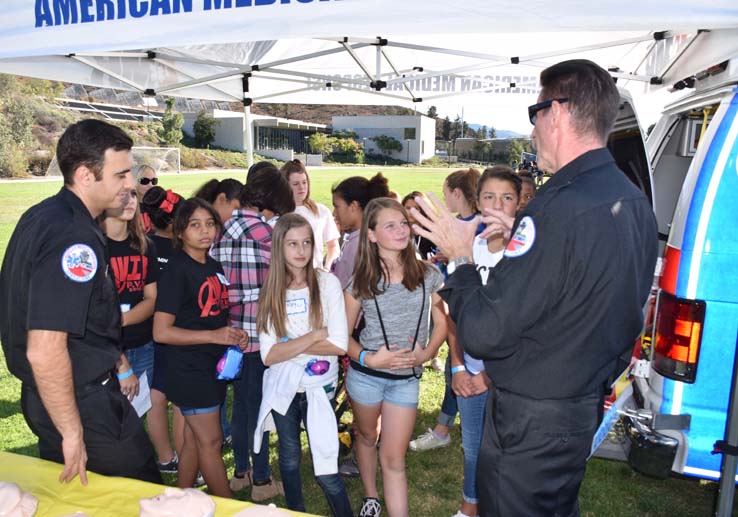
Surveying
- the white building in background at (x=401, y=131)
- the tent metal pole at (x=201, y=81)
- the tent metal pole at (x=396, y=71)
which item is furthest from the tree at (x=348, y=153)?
the tent metal pole at (x=201, y=81)

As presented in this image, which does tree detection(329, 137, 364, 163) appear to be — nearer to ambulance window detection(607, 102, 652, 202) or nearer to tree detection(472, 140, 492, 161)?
tree detection(472, 140, 492, 161)

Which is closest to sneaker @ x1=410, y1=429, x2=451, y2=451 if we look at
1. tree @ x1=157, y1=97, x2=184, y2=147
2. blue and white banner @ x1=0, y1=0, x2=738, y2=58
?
blue and white banner @ x1=0, y1=0, x2=738, y2=58

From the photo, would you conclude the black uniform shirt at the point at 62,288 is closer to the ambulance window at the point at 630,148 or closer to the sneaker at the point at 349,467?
the sneaker at the point at 349,467

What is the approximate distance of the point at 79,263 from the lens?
188 centimetres

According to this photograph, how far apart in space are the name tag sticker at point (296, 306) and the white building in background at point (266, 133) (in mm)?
58376

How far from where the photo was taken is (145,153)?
126 feet

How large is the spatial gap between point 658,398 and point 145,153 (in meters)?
40.4

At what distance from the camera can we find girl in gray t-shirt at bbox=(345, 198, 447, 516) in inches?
110

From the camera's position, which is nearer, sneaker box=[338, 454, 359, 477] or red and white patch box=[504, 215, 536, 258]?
red and white patch box=[504, 215, 536, 258]

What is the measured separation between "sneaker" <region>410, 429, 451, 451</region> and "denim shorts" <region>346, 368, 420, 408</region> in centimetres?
138

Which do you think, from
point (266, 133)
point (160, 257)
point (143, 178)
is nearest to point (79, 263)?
point (160, 257)

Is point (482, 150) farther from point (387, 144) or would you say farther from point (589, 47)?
point (589, 47)

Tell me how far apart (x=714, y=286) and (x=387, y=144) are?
80546mm

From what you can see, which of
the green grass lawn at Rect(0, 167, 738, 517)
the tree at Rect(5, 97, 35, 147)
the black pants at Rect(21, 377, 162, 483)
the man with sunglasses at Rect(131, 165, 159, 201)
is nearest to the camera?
the black pants at Rect(21, 377, 162, 483)
